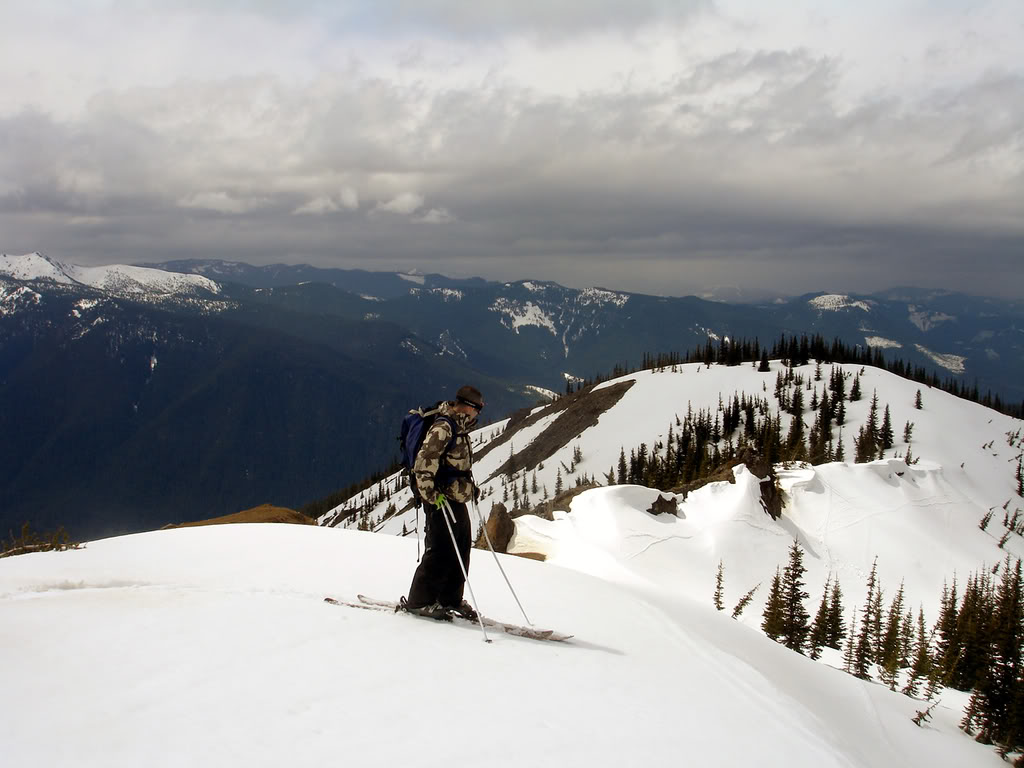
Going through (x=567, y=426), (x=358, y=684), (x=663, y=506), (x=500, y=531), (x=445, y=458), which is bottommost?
(x=567, y=426)

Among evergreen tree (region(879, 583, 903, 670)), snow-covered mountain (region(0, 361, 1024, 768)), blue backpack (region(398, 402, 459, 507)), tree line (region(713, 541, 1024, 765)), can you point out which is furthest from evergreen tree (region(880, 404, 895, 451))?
blue backpack (region(398, 402, 459, 507))

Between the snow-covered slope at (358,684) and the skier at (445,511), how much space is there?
0.59m

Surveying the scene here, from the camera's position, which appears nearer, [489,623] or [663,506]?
[489,623]

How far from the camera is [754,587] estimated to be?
95.1 ft

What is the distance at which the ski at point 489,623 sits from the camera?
7879 millimetres

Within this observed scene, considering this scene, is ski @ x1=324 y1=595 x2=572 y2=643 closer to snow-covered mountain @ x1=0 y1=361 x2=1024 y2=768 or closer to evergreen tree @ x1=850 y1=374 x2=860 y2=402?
snow-covered mountain @ x1=0 y1=361 x2=1024 y2=768

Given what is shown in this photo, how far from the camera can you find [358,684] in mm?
5555

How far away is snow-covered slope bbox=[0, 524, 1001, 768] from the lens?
4.49m

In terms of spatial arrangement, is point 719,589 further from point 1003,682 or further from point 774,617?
point 1003,682

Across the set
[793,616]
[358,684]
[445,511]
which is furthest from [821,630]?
[358,684]

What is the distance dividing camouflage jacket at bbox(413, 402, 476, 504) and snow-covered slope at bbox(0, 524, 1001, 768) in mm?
1769

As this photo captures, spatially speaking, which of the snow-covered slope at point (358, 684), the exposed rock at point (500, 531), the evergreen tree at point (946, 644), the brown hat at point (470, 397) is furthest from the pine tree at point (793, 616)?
the brown hat at point (470, 397)

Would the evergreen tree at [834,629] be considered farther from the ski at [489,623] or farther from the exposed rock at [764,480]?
the ski at [489,623]

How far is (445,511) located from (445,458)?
73 centimetres
